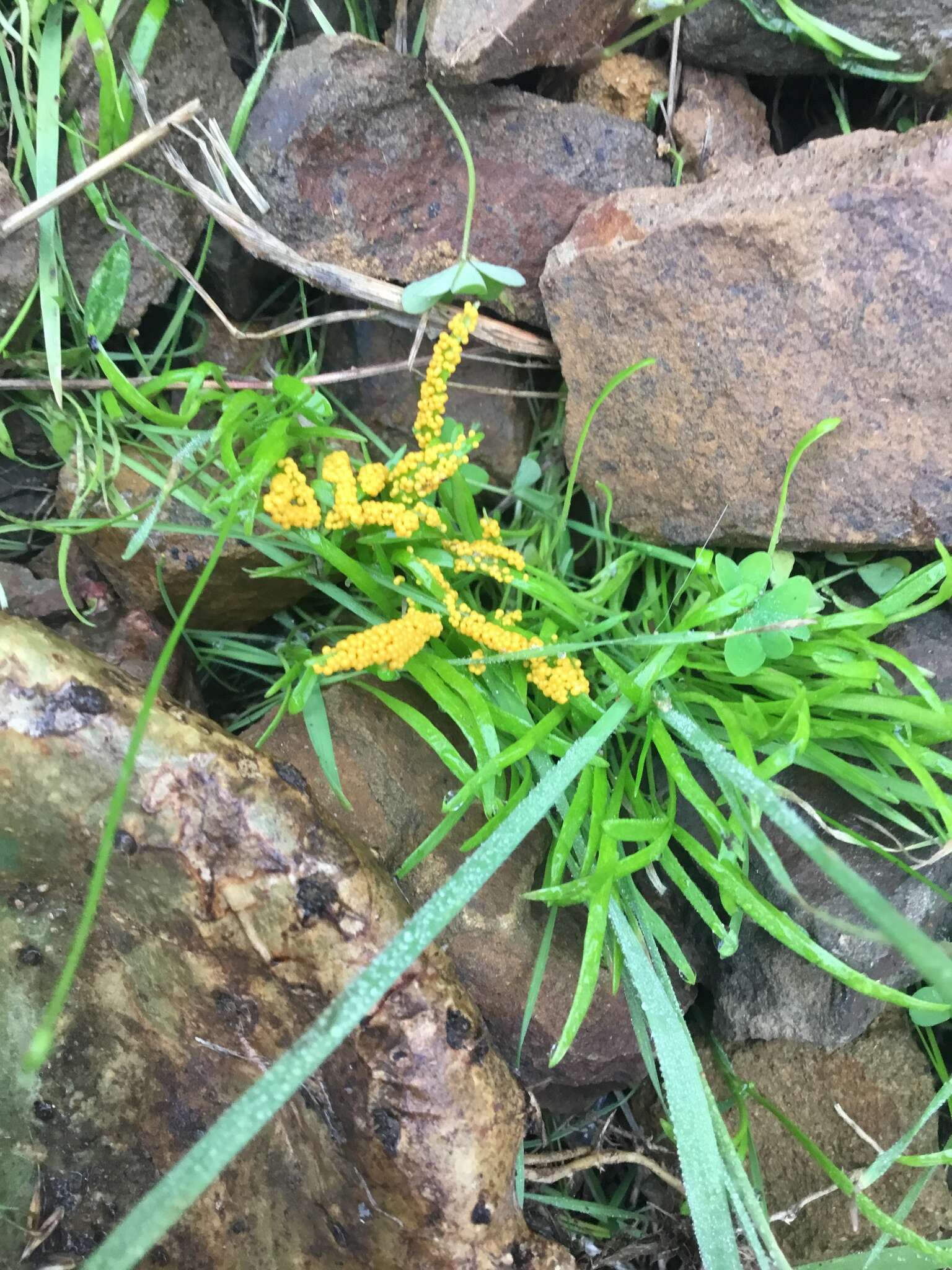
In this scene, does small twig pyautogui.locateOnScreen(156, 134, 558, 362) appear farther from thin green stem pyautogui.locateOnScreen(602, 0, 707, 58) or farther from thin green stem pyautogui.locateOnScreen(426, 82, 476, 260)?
thin green stem pyautogui.locateOnScreen(602, 0, 707, 58)

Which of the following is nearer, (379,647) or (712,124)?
(379,647)

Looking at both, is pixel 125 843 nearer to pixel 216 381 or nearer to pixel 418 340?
pixel 216 381

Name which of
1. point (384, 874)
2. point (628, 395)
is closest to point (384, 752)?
point (384, 874)

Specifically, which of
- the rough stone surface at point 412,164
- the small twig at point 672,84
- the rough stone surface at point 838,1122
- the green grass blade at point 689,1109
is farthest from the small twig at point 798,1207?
the small twig at point 672,84

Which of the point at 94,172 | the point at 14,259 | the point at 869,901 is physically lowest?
the point at 869,901

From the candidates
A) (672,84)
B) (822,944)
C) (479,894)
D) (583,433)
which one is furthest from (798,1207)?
(672,84)

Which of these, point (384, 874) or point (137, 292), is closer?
point (384, 874)

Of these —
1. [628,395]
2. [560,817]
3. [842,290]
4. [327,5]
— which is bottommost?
[560,817]

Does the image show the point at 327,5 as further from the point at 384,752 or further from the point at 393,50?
the point at 384,752
